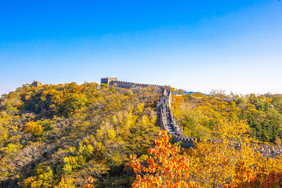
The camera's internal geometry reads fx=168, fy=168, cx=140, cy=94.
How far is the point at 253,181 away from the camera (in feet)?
26.1

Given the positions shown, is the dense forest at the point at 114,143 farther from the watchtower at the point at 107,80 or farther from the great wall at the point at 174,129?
the watchtower at the point at 107,80

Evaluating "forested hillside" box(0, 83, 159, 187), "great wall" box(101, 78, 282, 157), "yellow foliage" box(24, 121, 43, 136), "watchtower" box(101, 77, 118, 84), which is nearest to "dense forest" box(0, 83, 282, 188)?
"forested hillside" box(0, 83, 159, 187)

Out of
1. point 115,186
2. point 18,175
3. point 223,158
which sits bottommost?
point 18,175

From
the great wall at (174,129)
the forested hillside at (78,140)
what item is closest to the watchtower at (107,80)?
the forested hillside at (78,140)

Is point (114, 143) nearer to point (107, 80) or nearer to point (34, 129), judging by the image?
point (34, 129)

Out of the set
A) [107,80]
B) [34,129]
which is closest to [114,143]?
[34,129]

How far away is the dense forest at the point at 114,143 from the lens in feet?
35.4

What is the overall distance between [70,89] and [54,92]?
3.80 m

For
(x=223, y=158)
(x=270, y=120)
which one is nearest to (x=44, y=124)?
(x=223, y=158)

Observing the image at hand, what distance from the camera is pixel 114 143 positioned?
19.5 metres

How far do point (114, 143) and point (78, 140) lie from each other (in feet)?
18.7

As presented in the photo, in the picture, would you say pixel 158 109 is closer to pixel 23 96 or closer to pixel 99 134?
pixel 99 134

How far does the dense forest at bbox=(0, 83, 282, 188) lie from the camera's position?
10778mm

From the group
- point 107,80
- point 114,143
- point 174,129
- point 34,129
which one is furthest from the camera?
point 107,80
